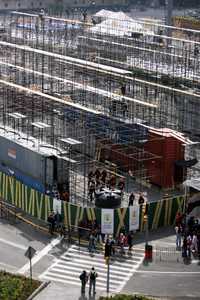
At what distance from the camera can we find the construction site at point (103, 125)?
130 ft

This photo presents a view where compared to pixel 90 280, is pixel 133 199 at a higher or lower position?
higher

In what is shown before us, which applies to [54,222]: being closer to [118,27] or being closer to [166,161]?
[166,161]

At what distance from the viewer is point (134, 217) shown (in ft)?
114

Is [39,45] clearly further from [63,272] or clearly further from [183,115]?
[63,272]

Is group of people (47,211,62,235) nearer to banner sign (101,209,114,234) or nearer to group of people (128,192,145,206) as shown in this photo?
banner sign (101,209,114,234)

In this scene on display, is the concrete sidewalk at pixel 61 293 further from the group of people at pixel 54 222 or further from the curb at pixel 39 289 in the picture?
the group of people at pixel 54 222

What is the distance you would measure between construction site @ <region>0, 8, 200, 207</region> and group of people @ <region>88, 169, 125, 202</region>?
0.11 m

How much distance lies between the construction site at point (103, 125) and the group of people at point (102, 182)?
0.11 meters

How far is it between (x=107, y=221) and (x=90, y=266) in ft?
9.86

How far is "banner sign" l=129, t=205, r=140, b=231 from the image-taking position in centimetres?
3456

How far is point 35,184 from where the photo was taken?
127 ft

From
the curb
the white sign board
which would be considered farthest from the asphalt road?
the white sign board

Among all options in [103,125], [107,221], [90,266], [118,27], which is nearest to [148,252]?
[90,266]

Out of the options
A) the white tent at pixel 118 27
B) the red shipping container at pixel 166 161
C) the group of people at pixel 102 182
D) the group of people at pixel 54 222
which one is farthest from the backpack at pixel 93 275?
the white tent at pixel 118 27
